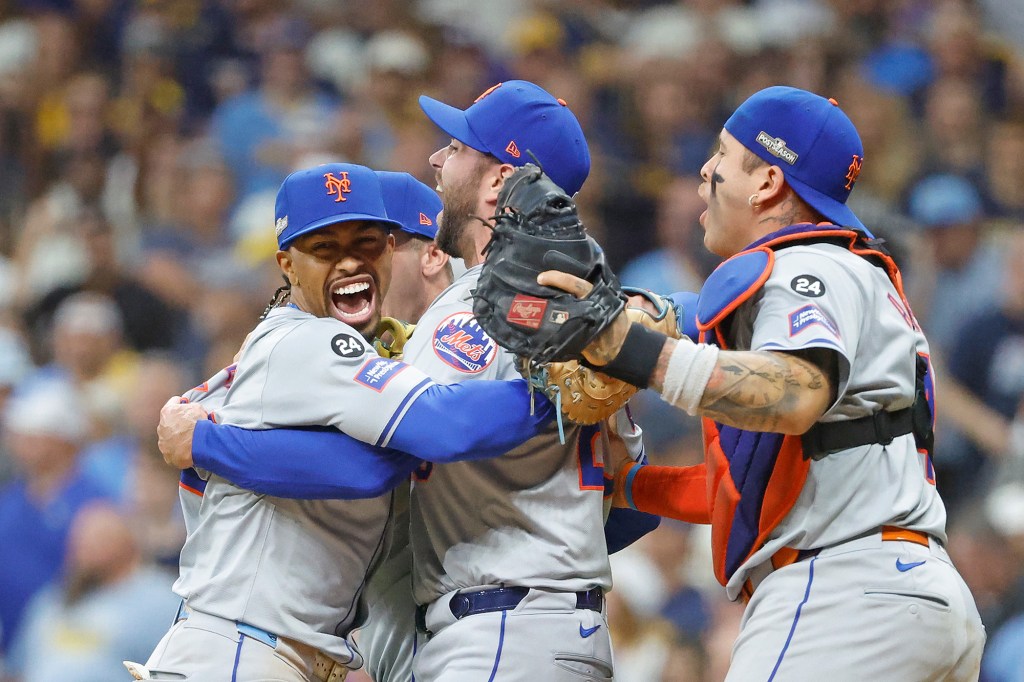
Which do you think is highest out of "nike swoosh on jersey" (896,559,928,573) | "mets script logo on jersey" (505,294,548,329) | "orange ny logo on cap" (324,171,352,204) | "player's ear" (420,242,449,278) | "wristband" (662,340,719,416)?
"orange ny logo on cap" (324,171,352,204)

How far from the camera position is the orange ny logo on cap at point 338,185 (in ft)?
11.6

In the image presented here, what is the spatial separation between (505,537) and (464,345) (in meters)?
0.47

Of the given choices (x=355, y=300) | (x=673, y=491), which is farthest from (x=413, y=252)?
(x=673, y=491)

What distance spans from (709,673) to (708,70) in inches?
158

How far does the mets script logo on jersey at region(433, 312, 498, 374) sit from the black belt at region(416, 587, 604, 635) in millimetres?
526

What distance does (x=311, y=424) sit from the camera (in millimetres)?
3354

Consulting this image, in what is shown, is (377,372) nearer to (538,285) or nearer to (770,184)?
(538,285)

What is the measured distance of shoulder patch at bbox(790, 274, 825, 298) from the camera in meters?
3.11

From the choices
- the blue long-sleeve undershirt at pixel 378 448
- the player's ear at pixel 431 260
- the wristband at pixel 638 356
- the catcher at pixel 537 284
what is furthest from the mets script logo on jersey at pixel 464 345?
the player's ear at pixel 431 260

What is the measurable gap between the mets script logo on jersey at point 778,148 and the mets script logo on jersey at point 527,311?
80 centimetres

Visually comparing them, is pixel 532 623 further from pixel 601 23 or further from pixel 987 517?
pixel 601 23

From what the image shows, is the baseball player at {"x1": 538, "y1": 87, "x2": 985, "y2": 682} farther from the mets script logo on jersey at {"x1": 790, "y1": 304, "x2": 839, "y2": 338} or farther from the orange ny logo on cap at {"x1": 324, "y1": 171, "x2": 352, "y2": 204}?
the orange ny logo on cap at {"x1": 324, "y1": 171, "x2": 352, "y2": 204}

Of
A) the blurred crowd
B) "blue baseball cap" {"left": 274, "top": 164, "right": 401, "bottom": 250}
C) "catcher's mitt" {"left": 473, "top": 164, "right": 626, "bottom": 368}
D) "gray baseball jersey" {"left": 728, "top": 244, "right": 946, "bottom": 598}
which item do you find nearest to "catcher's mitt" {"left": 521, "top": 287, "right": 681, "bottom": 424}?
"catcher's mitt" {"left": 473, "top": 164, "right": 626, "bottom": 368}

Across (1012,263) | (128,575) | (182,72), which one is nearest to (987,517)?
(1012,263)
